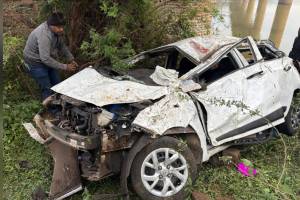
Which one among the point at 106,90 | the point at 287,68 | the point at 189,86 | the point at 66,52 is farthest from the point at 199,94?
the point at 66,52

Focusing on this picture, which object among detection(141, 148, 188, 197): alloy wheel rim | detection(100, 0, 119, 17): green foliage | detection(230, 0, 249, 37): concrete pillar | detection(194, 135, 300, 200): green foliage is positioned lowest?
detection(230, 0, 249, 37): concrete pillar

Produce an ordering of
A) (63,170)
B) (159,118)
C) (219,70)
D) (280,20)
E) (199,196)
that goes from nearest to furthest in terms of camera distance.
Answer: (159,118) < (63,170) < (199,196) < (219,70) < (280,20)

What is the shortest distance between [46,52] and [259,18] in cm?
1650

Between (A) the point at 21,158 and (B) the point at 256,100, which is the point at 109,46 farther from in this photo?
(B) the point at 256,100

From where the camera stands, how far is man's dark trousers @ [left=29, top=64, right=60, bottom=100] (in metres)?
5.99

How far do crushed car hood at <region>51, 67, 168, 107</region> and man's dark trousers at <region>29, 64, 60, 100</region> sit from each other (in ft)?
3.56

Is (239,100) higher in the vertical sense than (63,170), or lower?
higher

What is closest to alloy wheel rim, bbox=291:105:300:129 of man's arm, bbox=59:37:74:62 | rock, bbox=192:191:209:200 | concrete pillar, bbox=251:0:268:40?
rock, bbox=192:191:209:200

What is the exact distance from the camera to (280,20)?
1908 centimetres

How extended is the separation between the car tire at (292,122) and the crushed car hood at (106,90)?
2.33m

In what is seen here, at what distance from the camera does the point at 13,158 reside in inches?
215

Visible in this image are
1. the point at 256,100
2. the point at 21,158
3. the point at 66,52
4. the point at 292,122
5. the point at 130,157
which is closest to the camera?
the point at 130,157

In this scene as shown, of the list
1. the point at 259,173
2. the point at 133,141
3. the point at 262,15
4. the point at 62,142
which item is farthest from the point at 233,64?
the point at 262,15

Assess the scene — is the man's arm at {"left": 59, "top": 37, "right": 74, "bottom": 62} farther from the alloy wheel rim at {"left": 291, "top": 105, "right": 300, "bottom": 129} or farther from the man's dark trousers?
the alloy wheel rim at {"left": 291, "top": 105, "right": 300, "bottom": 129}
